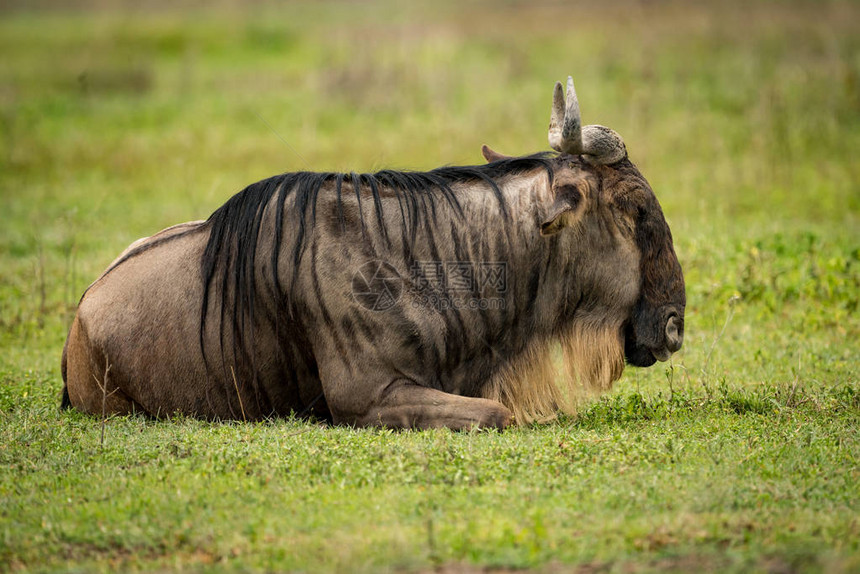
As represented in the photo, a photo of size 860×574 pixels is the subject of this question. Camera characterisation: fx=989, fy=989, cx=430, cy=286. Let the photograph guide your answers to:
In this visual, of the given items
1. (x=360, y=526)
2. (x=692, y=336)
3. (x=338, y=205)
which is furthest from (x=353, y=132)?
(x=360, y=526)

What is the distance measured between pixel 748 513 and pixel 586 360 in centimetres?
211

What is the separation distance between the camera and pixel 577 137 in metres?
6.35

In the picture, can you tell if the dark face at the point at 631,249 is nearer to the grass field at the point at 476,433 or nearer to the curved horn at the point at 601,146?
the curved horn at the point at 601,146

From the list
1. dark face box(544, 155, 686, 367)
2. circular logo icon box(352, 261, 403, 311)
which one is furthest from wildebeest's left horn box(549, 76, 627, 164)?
circular logo icon box(352, 261, 403, 311)

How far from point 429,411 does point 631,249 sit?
68.7 inches

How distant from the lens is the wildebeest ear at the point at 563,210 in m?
6.36

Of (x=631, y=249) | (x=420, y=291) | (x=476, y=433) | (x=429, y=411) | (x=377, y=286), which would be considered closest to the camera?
(x=476, y=433)

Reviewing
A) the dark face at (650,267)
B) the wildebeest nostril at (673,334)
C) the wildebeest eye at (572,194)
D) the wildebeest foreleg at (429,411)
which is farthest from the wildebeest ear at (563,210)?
the wildebeest foreleg at (429,411)

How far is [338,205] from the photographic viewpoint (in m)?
6.56

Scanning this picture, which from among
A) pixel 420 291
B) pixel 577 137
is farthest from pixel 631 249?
pixel 420 291

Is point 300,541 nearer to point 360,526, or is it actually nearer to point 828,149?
point 360,526

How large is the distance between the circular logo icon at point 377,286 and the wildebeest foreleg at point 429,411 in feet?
1.72

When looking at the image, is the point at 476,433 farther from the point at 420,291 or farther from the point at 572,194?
the point at 572,194

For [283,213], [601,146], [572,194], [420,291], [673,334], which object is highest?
[601,146]
